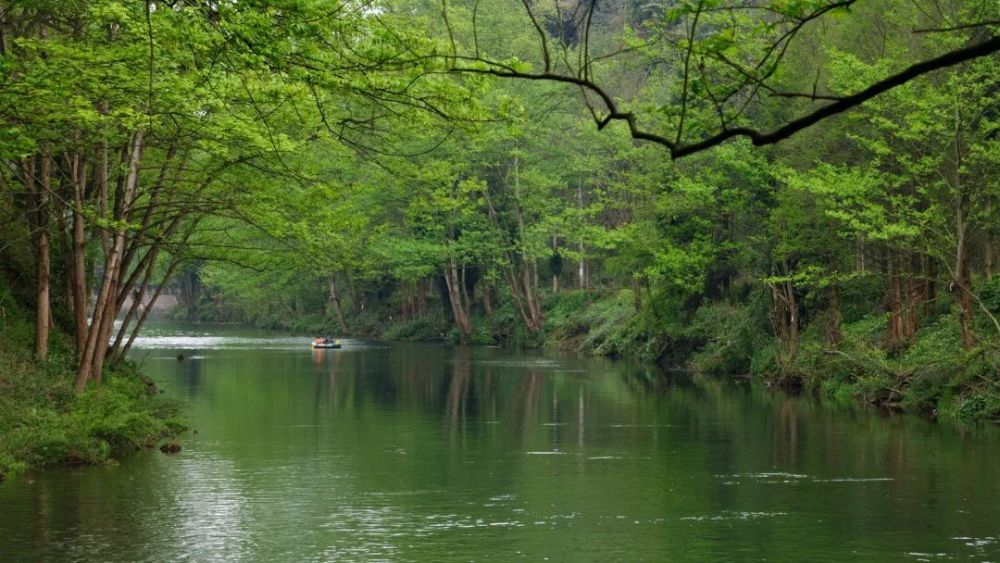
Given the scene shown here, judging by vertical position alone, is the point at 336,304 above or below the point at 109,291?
above

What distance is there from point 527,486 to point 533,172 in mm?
42071

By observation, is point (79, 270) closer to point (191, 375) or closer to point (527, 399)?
point (527, 399)

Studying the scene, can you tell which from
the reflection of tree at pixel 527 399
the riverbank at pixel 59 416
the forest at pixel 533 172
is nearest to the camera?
the forest at pixel 533 172

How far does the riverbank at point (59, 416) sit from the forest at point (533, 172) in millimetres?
72

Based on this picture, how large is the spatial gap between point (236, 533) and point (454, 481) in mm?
5741

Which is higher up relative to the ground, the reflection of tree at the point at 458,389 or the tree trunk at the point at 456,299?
the tree trunk at the point at 456,299

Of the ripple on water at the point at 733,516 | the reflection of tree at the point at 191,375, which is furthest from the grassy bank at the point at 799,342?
the reflection of tree at the point at 191,375

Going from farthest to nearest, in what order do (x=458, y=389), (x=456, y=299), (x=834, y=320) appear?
(x=456, y=299) < (x=458, y=389) < (x=834, y=320)

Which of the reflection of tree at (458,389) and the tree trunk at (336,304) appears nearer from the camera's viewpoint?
the reflection of tree at (458,389)

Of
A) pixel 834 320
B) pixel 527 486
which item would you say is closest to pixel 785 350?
pixel 834 320

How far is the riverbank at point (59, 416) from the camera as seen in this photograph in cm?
2162

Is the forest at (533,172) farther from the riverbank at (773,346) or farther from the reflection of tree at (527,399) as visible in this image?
the reflection of tree at (527,399)

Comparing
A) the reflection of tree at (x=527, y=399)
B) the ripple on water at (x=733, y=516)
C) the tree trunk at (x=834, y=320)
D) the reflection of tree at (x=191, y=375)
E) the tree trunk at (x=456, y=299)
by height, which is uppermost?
the tree trunk at (x=456, y=299)

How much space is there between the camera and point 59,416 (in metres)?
23.0
